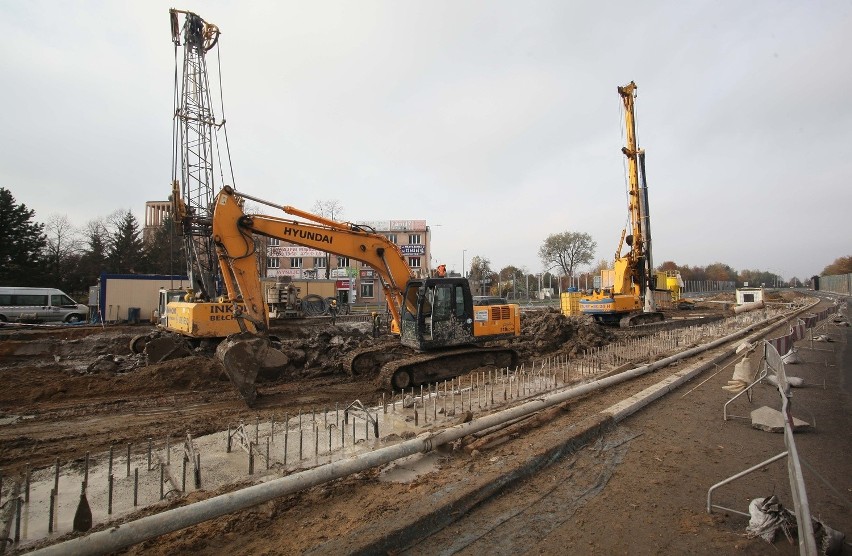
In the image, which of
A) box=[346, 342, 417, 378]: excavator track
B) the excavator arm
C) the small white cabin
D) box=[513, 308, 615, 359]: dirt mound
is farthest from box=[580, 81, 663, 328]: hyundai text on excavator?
the small white cabin

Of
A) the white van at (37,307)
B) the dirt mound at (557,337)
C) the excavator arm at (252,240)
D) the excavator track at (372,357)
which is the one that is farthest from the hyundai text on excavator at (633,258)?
Answer: the white van at (37,307)

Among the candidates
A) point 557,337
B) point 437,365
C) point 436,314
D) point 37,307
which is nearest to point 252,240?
point 436,314

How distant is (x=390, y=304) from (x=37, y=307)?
82.6 ft

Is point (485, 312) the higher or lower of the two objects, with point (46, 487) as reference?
higher

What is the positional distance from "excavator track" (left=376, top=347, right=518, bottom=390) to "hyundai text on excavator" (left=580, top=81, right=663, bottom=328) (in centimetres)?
1093

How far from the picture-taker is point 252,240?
8.82 metres

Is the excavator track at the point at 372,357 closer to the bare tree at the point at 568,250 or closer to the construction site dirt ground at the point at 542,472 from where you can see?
the construction site dirt ground at the point at 542,472

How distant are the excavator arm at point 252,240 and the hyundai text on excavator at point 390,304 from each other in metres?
0.02

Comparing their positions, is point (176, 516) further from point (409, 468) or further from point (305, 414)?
point (305, 414)

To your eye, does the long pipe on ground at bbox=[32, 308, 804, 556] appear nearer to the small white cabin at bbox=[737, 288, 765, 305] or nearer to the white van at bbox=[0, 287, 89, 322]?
the white van at bbox=[0, 287, 89, 322]

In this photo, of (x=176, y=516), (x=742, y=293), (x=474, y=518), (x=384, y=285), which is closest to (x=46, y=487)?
(x=176, y=516)

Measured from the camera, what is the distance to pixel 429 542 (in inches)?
122

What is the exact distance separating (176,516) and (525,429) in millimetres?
3911

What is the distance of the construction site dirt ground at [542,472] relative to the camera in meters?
3.11
